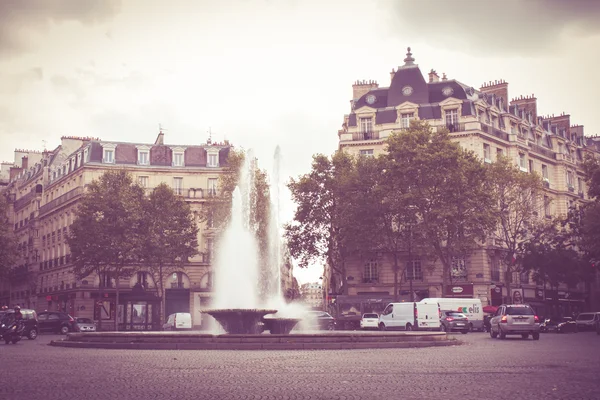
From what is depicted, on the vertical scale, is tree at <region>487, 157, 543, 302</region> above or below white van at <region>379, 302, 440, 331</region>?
above

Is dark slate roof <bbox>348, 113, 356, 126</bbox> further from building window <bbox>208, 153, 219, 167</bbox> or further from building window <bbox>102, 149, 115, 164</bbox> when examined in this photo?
building window <bbox>102, 149, 115, 164</bbox>

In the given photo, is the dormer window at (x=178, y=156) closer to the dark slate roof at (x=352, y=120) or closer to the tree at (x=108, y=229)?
the tree at (x=108, y=229)

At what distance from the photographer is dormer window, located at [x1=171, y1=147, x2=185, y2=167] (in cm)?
7231

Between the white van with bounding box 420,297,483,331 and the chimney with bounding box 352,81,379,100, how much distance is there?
2775 centimetres

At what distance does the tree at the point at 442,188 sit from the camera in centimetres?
5209

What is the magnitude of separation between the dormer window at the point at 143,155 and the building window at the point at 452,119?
2874 centimetres

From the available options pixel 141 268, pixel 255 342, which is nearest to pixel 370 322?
pixel 141 268

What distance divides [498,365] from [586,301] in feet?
204

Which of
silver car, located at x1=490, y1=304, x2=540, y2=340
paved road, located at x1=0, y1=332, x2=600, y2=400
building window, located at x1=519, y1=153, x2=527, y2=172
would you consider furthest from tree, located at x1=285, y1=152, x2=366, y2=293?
paved road, located at x1=0, y1=332, x2=600, y2=400

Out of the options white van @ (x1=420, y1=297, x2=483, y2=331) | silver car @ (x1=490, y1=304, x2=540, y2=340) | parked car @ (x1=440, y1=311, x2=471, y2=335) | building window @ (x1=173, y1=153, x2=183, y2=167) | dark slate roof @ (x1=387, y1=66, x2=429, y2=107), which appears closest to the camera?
silver car @ (x1=490, y1=304, x2=540, y2=340)

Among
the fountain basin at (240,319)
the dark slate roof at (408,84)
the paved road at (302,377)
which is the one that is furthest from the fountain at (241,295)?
the dark slate roof at (408,84)

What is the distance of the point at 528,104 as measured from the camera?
7556cm

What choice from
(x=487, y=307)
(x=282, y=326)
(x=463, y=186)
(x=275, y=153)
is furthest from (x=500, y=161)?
(x=282, y=326)

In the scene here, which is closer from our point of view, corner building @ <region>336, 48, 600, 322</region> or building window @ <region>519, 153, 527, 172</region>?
corner building @ <region>336, 48, 600, 322</region>
